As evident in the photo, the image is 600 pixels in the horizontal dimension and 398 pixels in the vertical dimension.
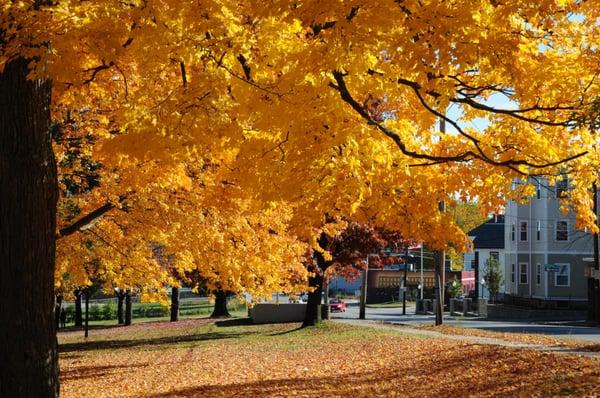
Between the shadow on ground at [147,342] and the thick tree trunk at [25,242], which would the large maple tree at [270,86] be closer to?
the thick tree trunk at [25,242]

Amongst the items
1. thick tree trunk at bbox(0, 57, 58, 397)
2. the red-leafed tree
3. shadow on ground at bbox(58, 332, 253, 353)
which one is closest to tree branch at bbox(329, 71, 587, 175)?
thick tree trunk at bbox(0, 57, 58, 397)

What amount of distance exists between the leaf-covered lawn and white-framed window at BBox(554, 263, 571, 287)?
97.1ft

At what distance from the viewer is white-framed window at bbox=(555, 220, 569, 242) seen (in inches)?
1912

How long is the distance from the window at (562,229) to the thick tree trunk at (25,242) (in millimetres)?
47083

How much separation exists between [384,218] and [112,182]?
6.96 m

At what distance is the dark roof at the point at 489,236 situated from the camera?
7331 cm

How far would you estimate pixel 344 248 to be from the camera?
28719mm

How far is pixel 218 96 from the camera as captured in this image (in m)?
7.50

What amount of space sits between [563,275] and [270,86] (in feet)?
151

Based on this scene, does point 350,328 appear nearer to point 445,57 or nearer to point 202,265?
point 202,265

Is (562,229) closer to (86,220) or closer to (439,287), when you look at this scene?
Answer: (439,287)

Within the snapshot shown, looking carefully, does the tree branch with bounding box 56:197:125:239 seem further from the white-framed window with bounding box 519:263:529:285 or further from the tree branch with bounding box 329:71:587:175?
the white-framed window with bounding box 519:263:529:285

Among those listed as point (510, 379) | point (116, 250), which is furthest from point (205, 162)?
point (510, 379)

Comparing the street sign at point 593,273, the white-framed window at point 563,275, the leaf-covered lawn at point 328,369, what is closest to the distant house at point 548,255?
the white-framed window at point 563,275
